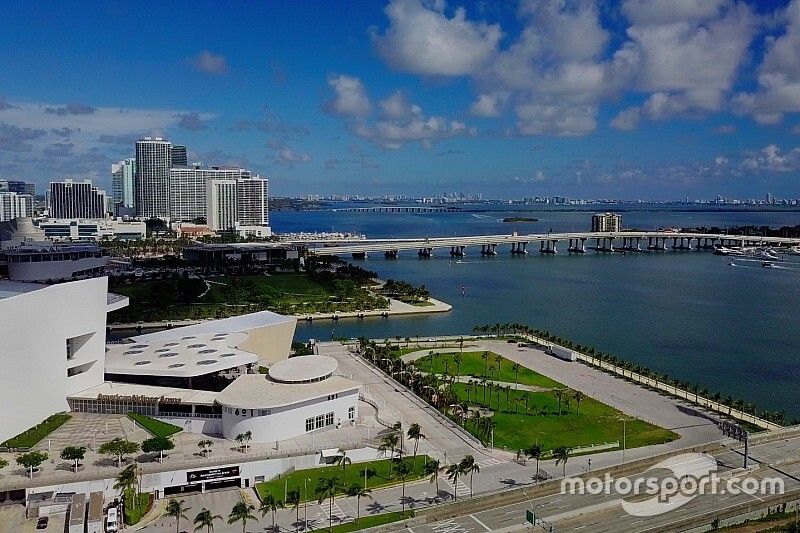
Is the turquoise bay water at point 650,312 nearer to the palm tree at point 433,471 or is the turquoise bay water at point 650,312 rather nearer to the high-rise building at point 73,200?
the palm tree at point 433,471

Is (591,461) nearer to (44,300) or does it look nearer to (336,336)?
(44,300)

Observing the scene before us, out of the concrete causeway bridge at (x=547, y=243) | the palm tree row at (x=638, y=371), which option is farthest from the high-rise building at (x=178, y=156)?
the palm tree row at (x=638, y=371)

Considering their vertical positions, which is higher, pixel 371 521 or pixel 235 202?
pixel 235 202

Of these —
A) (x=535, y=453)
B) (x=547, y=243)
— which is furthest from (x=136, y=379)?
(x=547, y=243)

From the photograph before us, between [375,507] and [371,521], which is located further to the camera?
[375,507]

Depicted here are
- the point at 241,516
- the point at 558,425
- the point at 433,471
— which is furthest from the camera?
the point at 558,425

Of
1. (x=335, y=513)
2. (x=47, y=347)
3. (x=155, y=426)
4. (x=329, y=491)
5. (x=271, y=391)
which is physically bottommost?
(x=335, y=513)

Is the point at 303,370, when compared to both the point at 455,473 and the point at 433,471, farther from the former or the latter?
the point at 455,473
